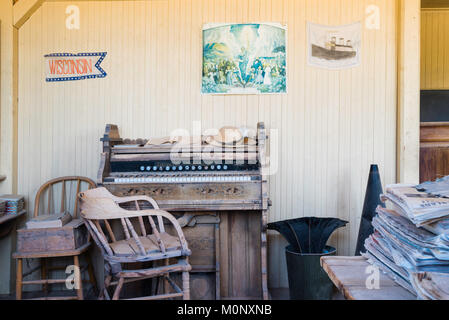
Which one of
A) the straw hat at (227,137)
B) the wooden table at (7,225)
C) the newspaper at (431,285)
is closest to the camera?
the newspaper at (431,285)

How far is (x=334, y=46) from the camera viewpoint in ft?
12.1

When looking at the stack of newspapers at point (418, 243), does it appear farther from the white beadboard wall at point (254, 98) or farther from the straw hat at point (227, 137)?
the white beadboard wall at point (254, 98)

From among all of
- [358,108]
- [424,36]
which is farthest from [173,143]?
[424,36]

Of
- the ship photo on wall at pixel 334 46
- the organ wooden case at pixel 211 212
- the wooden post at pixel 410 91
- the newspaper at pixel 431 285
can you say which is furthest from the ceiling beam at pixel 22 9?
the newspaper at pixel 431 285

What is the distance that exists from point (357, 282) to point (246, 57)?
2.99m

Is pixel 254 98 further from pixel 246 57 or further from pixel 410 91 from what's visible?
pixel 410 91

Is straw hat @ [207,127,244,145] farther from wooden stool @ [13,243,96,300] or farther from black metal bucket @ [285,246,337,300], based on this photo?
wooden stool @ [13,243,96,300]

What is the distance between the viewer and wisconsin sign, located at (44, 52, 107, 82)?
3723 mm

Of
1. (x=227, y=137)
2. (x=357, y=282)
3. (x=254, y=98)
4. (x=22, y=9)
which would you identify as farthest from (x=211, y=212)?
(x=22, y=9)

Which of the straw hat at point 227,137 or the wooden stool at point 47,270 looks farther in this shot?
the straw hat at point 227,137

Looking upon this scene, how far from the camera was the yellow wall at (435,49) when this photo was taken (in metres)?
5.42

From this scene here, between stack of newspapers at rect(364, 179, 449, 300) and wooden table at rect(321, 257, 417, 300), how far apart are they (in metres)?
0.02

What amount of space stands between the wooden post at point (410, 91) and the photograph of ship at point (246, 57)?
1.03m

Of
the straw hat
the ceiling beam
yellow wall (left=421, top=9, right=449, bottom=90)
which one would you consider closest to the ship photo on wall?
the straw hat
